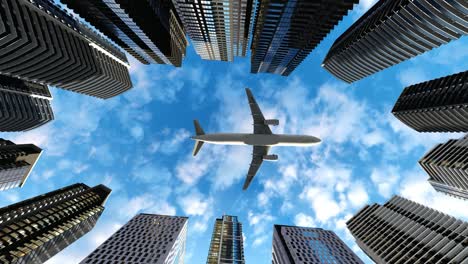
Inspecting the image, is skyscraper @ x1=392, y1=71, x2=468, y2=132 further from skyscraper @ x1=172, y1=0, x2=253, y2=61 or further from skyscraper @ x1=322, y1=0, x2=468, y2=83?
skyscraper @ x1=172, y1=0, x2=253, y2=61

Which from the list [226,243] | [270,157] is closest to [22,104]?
[226,243]

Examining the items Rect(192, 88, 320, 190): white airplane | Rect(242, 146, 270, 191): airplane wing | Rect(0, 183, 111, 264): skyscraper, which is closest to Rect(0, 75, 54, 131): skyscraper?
Rect(0, 183, 111, 264): skyscraper

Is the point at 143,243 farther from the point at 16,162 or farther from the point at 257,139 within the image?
the point at 257,139

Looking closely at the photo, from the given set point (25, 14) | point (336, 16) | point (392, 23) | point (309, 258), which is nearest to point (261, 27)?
point (336, 16)

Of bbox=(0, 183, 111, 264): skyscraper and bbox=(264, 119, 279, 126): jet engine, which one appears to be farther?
bbox=(0, 183, 111, 264): skyscraper

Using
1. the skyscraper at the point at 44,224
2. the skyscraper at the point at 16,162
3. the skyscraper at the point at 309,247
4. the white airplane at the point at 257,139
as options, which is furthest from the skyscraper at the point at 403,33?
the skyscraper at the point at 16,162

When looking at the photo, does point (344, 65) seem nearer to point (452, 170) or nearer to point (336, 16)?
point (336, 16)
